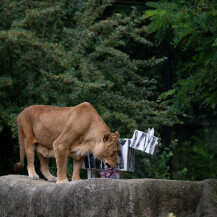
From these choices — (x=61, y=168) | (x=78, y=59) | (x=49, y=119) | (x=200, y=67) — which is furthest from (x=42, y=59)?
(x=200, y=67)

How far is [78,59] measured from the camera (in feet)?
34.1

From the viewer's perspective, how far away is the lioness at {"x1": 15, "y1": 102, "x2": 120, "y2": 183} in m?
7.58

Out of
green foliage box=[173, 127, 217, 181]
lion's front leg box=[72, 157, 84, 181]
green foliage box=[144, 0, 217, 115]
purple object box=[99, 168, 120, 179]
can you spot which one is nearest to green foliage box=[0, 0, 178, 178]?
lion's front leg box=[72, 157, 84, 181]

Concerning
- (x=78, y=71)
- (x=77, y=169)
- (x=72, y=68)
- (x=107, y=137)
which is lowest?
(x=77, y=169)

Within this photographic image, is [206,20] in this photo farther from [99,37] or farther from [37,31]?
[37,31]

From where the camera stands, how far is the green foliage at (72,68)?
9.87 m

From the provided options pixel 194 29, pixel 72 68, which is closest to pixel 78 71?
pixel 72 68

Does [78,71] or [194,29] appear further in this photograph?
[78,71]

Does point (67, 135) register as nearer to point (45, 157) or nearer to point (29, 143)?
point (29, 143)

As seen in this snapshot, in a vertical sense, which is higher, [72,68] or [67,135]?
[72,68]

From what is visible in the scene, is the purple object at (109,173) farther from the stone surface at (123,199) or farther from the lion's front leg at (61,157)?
the stone surface at (123,199)

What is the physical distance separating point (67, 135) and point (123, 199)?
2.15 meters

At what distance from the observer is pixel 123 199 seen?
19.0 feet

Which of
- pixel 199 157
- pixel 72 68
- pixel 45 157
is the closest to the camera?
pixel 45 157
